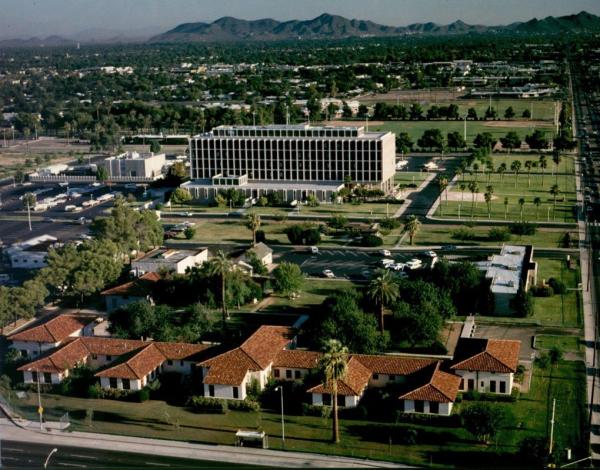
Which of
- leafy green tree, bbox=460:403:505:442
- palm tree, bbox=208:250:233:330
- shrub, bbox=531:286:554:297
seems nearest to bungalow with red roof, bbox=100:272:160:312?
palm tree, bbox=208:250:233:330

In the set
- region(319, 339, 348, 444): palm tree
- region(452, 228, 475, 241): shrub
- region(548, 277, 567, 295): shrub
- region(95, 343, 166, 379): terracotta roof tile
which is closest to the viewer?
region(319, 339, 348, 444): palm tree

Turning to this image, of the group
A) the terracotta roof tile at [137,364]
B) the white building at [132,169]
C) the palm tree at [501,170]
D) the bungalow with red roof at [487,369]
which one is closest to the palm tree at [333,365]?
the bungalow with red roof at [487,369]

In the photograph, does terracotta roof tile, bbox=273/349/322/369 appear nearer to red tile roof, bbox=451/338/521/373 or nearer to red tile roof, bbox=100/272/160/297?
red tile roof, bbox=451/338/521/373

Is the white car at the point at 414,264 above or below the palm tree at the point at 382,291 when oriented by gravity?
below

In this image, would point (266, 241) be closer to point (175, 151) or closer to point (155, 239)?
point (155, 239)

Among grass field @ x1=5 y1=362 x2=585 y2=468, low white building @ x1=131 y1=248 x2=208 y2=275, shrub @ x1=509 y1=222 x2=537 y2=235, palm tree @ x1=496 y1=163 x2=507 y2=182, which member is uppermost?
palm tree @ x1=496 y1=163 x2=507 y2=182

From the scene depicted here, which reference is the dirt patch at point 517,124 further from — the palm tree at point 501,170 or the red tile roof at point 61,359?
Result: the red tile roof at point 61,359
